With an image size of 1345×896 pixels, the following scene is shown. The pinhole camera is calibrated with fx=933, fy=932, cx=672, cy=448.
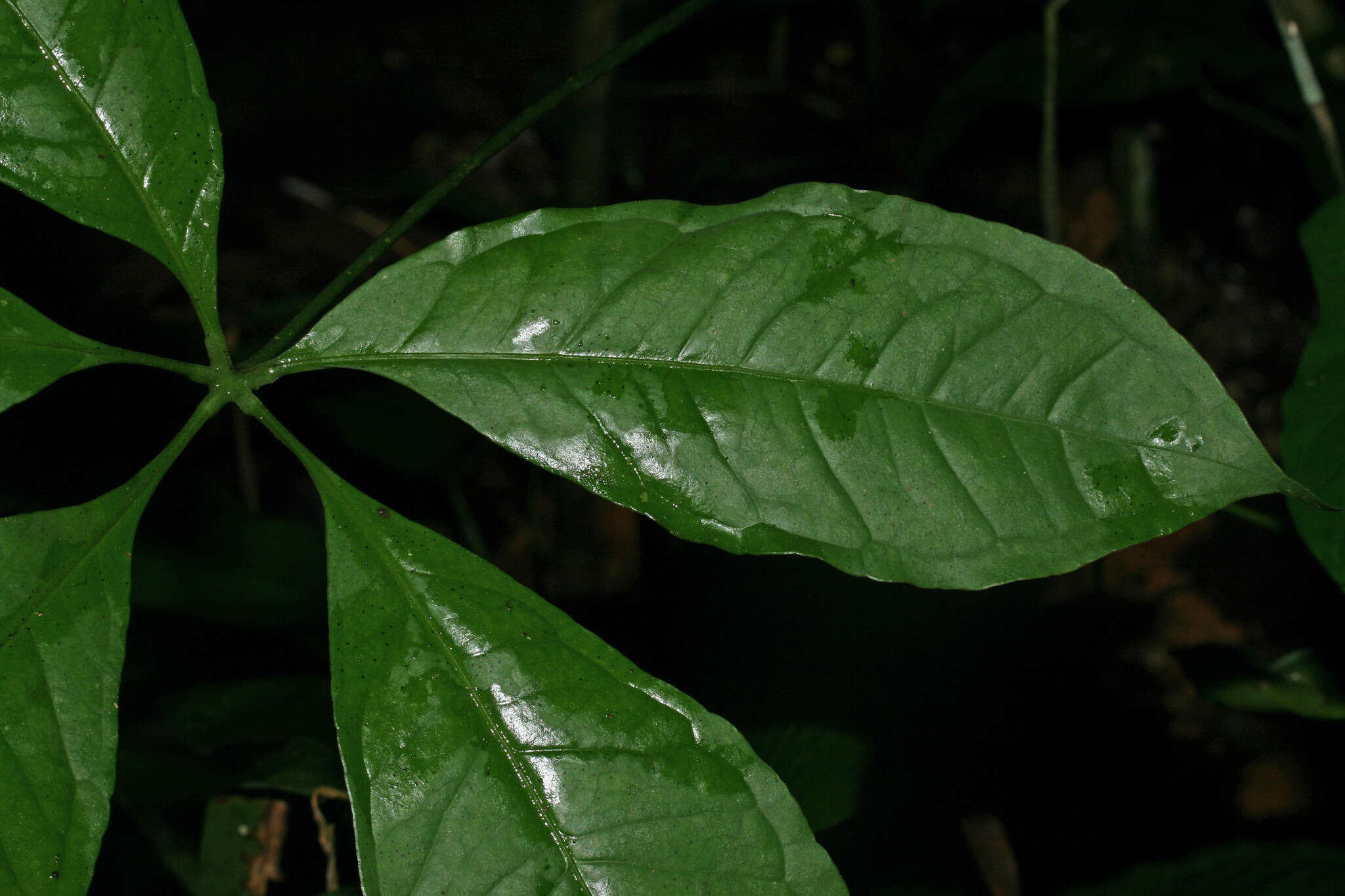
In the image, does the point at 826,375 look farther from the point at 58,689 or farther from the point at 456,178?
the point at 58,689

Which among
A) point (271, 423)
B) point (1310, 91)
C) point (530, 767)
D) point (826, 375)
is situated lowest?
point (530, 767)

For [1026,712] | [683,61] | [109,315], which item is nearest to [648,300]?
[1026,712]

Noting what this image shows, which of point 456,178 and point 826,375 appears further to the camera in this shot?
point 456,178

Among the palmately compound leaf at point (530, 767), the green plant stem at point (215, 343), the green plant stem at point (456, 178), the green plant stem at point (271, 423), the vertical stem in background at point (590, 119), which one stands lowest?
the palmately compound leaf at point (530, 767)

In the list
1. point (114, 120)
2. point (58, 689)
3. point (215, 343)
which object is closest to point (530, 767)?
point (58, 689)

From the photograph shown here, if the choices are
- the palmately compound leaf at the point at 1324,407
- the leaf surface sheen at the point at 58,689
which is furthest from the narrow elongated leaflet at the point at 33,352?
the palmately compound leaf at the point at 1324,407

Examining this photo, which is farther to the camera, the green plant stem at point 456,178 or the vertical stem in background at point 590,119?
the vertical stem in background at point 590,119

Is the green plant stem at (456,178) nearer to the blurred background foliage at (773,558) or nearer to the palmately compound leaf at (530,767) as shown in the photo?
the palmately compound leaf at (530,767)

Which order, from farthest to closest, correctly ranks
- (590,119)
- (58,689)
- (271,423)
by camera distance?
(590,119) < (271,423) < (58,689)
